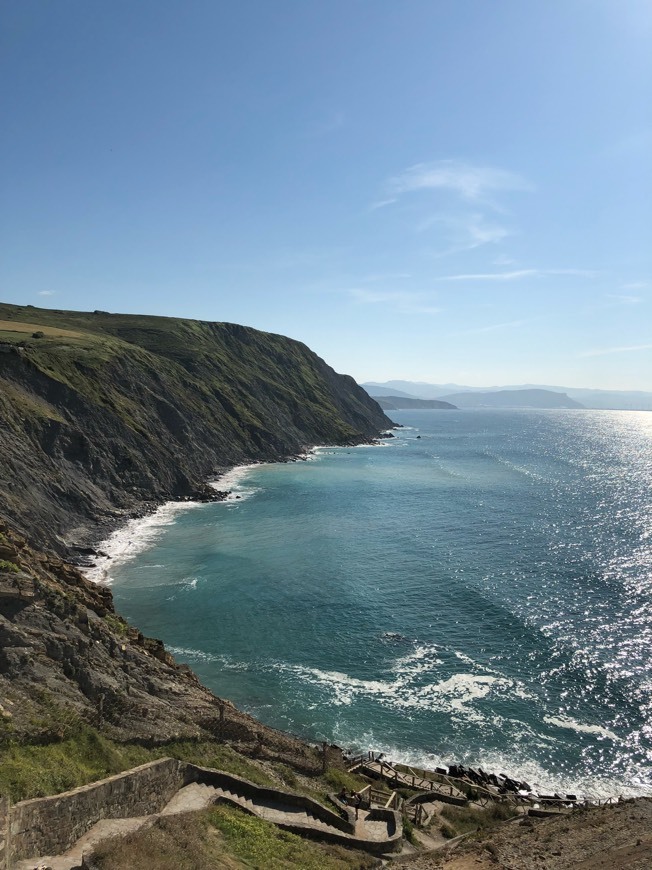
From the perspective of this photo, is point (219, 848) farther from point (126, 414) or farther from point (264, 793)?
point (126, 414)

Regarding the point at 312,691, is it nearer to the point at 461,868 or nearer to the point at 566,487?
the point at 461,868

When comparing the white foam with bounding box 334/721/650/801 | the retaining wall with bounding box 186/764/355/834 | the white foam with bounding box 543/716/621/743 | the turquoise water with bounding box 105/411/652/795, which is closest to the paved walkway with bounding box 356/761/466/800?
the white foam with bounding box 334/721/650/801

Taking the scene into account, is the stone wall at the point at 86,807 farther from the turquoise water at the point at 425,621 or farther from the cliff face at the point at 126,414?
the cliff face at the point at 126,414

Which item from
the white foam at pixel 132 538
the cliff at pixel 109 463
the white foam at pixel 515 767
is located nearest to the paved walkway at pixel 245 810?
the cliff at pixel 109 463

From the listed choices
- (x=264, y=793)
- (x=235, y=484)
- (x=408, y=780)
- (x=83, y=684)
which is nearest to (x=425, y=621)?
(x=408, y=780)

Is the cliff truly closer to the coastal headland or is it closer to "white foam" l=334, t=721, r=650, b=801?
the coastal headland

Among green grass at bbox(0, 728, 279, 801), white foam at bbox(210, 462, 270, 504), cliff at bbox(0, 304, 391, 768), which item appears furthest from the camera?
white foam at bbox(210, 462, 270, 504)

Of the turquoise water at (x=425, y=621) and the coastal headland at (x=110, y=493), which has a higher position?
the coastal headland at (x=110, y=493)
